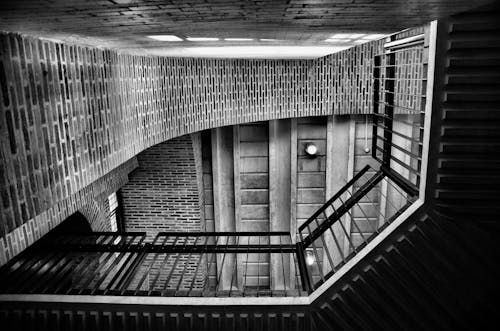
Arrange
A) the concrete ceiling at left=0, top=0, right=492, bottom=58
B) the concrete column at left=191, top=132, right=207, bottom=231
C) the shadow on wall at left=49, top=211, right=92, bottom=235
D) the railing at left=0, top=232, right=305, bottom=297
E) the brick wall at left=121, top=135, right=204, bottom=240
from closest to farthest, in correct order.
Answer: the concrete ceiling at left=0, top=0, right=492, bottom=58 < the railing at left=0, top=232, right=305, bottom=297 < the shadow on wall at left=49, top=211, right=92, bottom=235 < the brick wall at left=121, top=135, right=204, bottom=240 < the concrete column at left=191, top=132, right=207, bottom=231

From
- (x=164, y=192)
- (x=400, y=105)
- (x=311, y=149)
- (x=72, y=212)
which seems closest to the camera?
(x=72, y=212)

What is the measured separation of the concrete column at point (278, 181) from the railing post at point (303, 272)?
435cm

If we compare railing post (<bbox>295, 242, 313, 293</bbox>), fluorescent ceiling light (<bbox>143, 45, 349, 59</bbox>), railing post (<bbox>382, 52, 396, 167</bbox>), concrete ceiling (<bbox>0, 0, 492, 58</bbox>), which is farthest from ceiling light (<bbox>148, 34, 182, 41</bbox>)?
railing post (<bbox>295, 242, 313, 293</bbox>)

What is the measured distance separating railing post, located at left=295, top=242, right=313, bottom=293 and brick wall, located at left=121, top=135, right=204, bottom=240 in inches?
163

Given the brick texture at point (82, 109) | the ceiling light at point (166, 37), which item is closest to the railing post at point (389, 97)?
the ceiling light at point (166, 37)

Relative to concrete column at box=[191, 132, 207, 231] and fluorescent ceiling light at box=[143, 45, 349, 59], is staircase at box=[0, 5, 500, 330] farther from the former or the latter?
concrete column at box=[191, 132, 207, 231]

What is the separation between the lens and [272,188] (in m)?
9.60

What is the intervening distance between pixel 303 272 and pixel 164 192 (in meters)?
5.01

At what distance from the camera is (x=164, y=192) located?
29.2 feet

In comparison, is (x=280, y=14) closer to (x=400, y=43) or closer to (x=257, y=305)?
(x=400, y=43)

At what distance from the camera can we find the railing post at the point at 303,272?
14.6 feet

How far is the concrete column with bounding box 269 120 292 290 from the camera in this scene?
30.8 ft

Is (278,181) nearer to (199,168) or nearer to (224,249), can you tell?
(199,168)

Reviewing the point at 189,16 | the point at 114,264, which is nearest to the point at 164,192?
the point at 114,264
